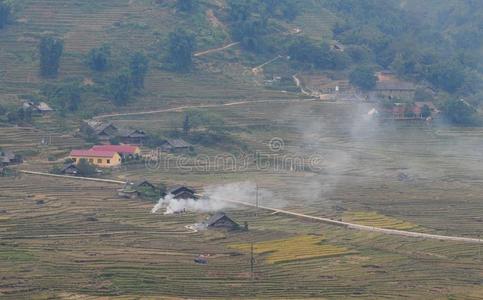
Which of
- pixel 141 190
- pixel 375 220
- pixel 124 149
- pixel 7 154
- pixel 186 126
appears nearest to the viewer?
pixel 375 220

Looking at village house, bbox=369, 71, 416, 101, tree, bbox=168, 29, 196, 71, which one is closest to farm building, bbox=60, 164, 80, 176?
tree, bbox=168, 29, 196, 71

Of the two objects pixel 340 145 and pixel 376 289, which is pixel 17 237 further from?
pixel 340 145

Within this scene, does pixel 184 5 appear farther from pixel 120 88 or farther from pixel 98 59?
pixel 120 88

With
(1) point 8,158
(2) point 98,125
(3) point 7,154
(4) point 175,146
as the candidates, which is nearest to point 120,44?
(2) point 98,125

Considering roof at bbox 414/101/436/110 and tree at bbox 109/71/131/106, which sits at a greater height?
tree at bbox 109/71/131/106

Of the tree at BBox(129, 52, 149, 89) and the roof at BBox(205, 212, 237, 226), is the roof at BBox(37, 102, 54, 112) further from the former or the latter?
the roof at BBox(205, 212, 237, 226)

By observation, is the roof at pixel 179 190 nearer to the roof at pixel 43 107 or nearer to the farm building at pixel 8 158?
the farm building at pixel 8 158

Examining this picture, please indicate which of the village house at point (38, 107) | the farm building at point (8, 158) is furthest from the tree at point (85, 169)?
the village house at point (38, 107)
